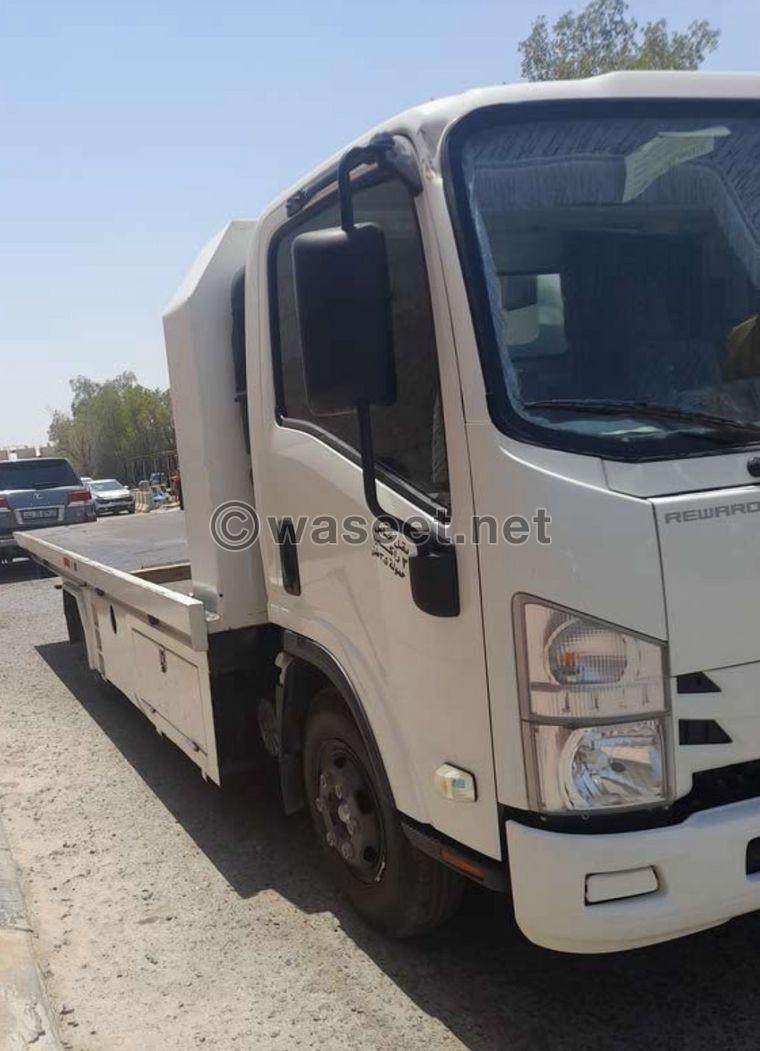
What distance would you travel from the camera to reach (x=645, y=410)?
232 cm

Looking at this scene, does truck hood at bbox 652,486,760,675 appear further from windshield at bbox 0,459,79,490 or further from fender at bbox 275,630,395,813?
windshield at bbox 0,459,79,490

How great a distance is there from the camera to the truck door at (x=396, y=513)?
7.80 ft

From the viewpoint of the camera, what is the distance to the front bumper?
84.4 inches

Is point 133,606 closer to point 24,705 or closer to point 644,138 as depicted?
point 24,705

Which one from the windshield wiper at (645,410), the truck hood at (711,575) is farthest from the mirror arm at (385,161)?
the truck hood at (711,575)

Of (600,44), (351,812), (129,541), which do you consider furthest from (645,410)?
(600,44)

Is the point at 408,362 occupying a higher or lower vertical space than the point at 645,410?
higher

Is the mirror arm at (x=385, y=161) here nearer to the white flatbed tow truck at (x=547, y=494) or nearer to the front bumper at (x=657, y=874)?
the white flatbed tow truck at (x=547, y=494)

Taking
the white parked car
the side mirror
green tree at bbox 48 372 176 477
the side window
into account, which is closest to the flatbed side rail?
the side window

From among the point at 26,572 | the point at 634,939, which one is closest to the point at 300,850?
the point at 634,939

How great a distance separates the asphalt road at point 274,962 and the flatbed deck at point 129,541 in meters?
1.87

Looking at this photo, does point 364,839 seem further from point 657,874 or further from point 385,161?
point 385,161

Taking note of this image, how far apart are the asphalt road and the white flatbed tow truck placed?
0.91ft

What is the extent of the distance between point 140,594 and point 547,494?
292 cm
